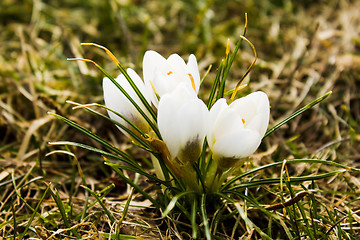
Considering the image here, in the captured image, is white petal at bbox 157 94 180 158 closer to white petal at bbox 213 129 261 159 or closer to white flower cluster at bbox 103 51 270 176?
white flower cluster at bbox 103 51 270 176

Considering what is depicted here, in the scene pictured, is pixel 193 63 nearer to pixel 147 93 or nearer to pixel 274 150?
pixel 147 93

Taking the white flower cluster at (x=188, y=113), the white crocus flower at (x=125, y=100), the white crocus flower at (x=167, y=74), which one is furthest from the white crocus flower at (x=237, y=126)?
the white crocus flower at (x=125, y=100)

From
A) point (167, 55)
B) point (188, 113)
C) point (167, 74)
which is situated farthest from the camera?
point (167, 55)

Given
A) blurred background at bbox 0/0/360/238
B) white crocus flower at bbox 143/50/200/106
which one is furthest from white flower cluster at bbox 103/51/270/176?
blurred background at bbox 0/0/360/238

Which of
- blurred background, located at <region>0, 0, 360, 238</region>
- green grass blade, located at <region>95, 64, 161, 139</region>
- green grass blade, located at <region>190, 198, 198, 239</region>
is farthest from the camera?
blurred background, located at <region>0, 0, 360, 238</region>

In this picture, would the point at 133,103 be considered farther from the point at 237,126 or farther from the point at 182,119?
the point at 237,126

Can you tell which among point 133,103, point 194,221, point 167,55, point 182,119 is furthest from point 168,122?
point 167,55
